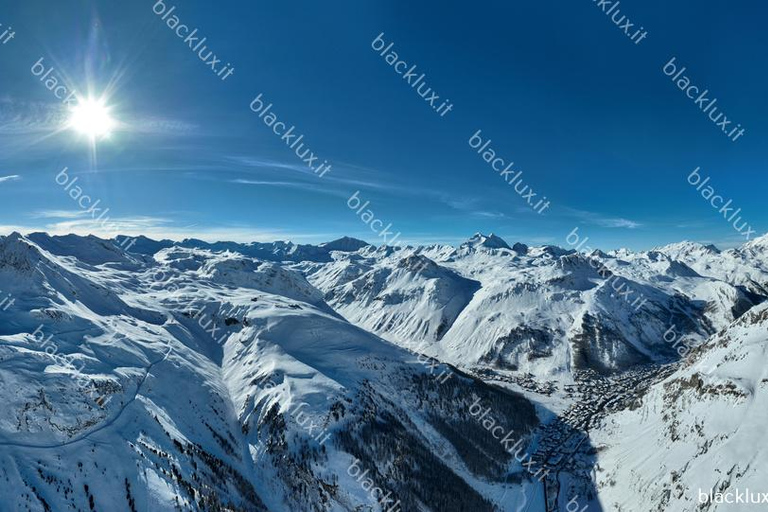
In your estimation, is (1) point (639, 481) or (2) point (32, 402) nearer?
(2) point (32, 402)

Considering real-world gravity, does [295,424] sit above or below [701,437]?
above

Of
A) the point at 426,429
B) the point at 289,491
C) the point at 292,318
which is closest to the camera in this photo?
the point at 289,491

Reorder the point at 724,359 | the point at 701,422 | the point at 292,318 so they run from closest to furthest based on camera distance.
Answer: the point at 701,422
the point at 724,359
the point at 292,318

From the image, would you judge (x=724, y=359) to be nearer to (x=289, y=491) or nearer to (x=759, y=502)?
(x=759, y=502)

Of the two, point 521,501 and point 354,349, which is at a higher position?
point 354,349

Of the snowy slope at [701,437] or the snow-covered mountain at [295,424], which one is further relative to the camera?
the snowy slope at [701,437]

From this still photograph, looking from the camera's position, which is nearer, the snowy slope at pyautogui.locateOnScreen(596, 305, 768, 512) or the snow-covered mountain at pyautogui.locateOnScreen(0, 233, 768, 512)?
the snow-covered mountain at pyautogui.locateOnScreen(0, 233, 768, 512)

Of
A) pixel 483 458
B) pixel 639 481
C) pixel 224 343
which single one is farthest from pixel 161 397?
pixel 639 481

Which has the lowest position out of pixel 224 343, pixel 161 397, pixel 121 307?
pixel 161 397

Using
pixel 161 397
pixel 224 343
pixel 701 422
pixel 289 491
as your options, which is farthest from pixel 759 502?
pixel 224 343

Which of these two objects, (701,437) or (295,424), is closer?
(701,437)
